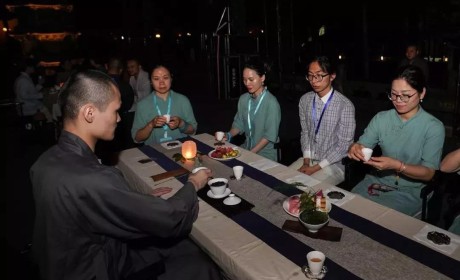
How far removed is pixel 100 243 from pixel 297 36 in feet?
58.5

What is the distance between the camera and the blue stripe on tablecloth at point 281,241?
5.63 ft

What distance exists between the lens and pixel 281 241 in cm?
200

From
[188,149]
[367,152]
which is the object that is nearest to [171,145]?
[188,149]

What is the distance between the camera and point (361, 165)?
12.6 ft

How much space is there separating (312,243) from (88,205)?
1.27 meters

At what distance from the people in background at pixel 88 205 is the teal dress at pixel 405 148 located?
6.32 feet

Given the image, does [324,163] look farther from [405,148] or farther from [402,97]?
[402,97]

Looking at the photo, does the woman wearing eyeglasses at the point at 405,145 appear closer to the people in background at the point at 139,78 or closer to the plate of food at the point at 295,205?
the plate of food at the point at 295,205

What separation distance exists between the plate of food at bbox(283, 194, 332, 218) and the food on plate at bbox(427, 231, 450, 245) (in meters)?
0.60

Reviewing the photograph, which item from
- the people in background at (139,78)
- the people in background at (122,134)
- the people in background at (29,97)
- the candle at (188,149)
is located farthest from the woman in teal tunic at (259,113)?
the people in background at (29,97)

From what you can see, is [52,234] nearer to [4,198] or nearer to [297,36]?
[4,198]

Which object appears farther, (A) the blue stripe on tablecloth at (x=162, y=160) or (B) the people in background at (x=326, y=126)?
(B) the people in background at (x=326, y=126)

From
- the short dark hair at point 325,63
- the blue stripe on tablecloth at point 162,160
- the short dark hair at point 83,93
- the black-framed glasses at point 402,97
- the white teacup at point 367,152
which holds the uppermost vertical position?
the short dark hair at point 325,63

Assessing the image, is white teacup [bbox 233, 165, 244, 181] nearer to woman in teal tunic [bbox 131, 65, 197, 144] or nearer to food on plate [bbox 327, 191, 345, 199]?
food on plate [bbox 327, 191, 345, 199]
